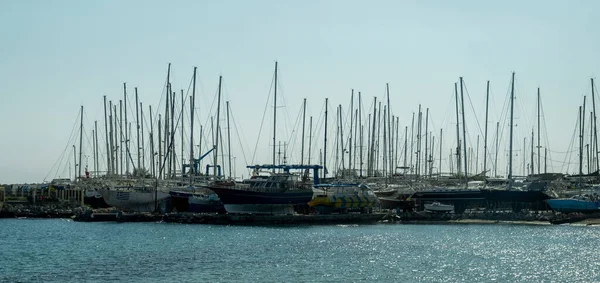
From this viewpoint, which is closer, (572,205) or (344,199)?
(572,205)

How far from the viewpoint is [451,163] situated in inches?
4870

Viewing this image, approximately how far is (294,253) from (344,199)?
3145cm

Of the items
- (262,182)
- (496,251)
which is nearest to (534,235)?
(496,251)

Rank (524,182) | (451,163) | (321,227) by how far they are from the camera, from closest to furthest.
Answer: (321,227), (524,182), (451,163)

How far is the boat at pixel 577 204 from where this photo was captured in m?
83.3

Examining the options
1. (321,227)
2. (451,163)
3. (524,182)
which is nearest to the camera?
(321,227)

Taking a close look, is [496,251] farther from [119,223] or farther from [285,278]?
[119,223]

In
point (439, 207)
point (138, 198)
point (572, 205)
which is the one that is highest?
point (138, 198)

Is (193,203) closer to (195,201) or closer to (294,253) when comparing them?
(195,201)

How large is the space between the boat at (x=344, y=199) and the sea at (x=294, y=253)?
23.2 ft

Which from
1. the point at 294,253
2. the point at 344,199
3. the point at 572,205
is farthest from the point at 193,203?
the point at 572,205

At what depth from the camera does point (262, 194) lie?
79375 millimetres

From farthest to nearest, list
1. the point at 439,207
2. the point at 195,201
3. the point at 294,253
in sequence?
the point at 439,207 < the point at 195,201 < the point at 294,253

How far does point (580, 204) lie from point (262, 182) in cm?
3137
